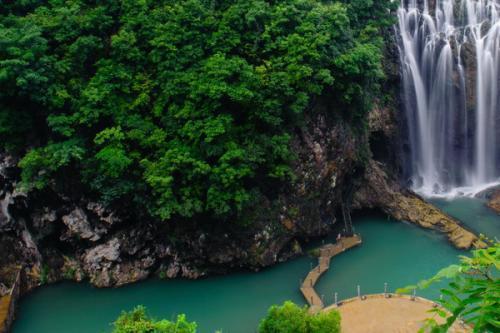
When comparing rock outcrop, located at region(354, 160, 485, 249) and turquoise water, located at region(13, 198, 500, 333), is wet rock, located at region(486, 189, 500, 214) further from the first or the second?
turquoise water, located at region(13, 198, 500, 333)

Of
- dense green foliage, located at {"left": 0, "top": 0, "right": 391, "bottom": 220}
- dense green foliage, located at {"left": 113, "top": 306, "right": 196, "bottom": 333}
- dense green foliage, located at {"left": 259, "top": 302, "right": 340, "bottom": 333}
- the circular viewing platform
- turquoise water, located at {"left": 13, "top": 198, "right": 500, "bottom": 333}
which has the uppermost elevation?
dense green foliage, located at {"left": 0, "top": 0, "right": 391, "bottom": 220}

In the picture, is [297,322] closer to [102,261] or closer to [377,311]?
[377,311]

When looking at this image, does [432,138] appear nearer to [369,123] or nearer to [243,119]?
[369,123]

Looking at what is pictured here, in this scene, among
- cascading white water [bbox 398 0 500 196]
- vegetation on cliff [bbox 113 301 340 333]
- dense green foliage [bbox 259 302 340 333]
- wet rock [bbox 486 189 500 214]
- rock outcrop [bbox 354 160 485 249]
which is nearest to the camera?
vegetation on cliff [bbox 113 301 340 333]

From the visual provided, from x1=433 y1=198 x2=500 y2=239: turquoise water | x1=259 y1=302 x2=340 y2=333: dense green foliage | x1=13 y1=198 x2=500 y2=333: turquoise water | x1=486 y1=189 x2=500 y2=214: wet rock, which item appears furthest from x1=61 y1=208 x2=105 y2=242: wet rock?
x1=486 y1=189 x2=500 y2=214: wet rock

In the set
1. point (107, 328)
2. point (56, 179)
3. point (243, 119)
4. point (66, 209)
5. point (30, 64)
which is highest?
point (30, 64)

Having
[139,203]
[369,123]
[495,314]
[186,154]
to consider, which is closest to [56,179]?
[139,203]
